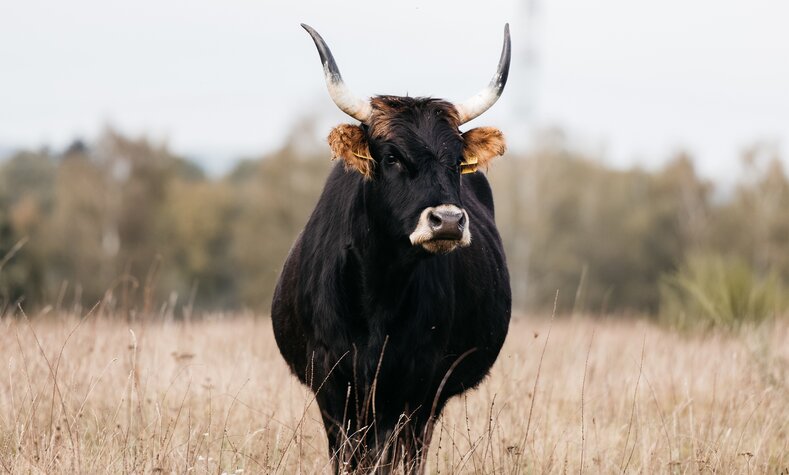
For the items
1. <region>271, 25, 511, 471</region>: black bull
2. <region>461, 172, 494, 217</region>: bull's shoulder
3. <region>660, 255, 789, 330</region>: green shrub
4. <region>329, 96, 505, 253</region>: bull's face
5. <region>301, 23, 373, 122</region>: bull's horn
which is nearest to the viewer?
<region>329, 96, 505, 253</region>: bull's face

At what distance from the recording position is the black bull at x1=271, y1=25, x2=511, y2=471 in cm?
483

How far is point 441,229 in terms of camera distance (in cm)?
445

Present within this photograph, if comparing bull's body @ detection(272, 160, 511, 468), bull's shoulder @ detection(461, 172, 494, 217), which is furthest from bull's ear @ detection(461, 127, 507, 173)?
bull's shoulder @ detection(461, 172, 494, 217)

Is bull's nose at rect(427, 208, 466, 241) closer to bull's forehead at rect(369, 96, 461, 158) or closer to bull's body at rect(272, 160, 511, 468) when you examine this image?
bull's body at rect(272, 160, 511, 468)

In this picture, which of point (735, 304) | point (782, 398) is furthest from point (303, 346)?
point (735, 304)

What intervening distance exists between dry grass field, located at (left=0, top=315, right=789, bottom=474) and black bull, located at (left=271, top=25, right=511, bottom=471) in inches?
9.8

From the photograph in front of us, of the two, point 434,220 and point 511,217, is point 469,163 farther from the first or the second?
point 511,217

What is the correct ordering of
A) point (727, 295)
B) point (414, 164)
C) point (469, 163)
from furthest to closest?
point (727, 295) < point (469, 163) < point (414, 164)

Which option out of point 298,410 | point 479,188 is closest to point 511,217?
point 479,188

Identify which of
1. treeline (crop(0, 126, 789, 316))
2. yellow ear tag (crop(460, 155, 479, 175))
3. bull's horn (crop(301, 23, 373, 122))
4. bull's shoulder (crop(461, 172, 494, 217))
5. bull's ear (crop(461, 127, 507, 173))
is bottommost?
treeline (crop(0, 126, 789, 316))

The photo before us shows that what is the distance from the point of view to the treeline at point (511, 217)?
3847 centimetres

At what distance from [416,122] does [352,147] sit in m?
0.39

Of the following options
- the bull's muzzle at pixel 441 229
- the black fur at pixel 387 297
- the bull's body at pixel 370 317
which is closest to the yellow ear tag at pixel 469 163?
the black fur at pixel 387 297

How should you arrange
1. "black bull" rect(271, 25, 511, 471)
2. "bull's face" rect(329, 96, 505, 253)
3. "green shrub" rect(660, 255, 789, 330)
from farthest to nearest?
"green shrub" rect(660, 255, 789, 330), "black bull" rect(271, 25, 511, 471), "bull's face" rect(329, 96, 505, 253)
